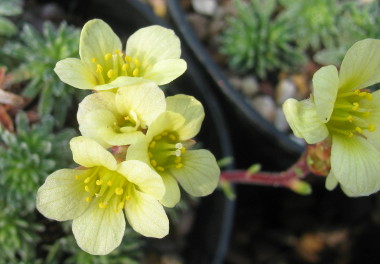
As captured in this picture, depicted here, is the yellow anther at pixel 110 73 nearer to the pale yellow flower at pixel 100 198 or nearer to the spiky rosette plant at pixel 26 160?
the pale yellow flower at pixel 100 198

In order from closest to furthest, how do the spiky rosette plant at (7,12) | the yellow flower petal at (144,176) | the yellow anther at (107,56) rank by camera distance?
1. the yellow flower petal at (144,176)
2. the yellow anther at (107,56)
3. the spiky rosette plant at (7,12)

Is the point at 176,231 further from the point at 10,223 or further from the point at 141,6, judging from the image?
the point at 141,6

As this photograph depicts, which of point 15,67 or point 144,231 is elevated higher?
point 15,67

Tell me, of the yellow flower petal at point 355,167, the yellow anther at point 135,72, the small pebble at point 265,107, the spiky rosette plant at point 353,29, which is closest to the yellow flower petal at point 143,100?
the yellow anther at point 135,72

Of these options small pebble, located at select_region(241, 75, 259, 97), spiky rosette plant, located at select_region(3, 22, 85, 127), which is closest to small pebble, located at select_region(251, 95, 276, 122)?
small pebble, located at select_region(241, 75, 259, 97)

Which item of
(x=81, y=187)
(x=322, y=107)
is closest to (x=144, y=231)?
(x=81, y=187)

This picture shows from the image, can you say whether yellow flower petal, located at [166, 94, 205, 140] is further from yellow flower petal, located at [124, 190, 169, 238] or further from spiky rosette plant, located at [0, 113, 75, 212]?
spiky rosette plant, located at [0, 113, 75, 212]
